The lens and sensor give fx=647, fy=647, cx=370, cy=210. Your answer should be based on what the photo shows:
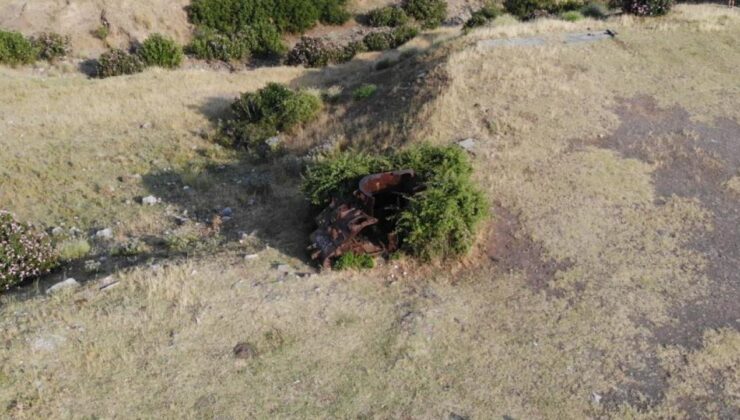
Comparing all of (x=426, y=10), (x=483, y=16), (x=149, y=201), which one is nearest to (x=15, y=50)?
(x=149, y=201)

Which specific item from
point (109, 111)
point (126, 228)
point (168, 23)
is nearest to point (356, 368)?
point (126, 228)

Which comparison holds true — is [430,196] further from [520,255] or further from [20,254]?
[20,254]

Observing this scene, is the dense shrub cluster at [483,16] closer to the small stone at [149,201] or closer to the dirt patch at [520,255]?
the small stone at [149,201]

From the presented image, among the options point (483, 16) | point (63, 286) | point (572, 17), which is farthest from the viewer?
point (483, 16)

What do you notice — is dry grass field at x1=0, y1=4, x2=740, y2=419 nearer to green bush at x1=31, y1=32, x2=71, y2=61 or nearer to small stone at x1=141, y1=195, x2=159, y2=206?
small stone at x1=141, y1=195, x2=159, y2=206

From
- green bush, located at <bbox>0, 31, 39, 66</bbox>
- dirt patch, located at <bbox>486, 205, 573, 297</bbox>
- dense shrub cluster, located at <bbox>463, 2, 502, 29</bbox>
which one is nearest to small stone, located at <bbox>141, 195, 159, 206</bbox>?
dirt patch, located at <bbox>486, 205, 573, 297</bbox>

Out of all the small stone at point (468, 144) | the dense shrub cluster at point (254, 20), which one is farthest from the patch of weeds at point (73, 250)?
the dense shrub cluster at point (254, 20)

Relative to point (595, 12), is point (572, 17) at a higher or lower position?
higher
